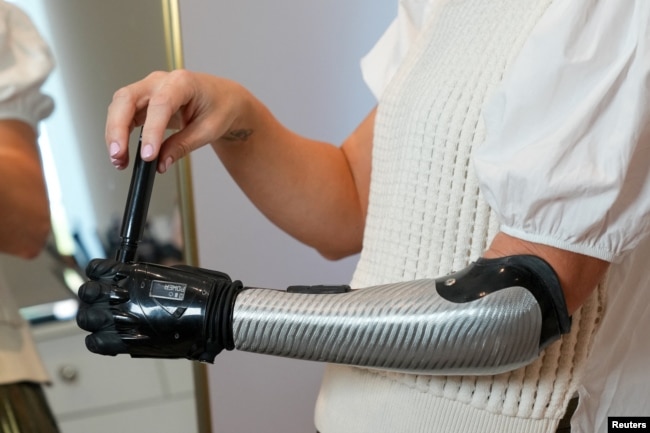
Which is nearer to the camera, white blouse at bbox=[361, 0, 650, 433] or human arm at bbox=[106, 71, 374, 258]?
white blouse at bbox=[361, 0, 650, 433]

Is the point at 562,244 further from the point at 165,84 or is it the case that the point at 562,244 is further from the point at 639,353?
the point at 165,84

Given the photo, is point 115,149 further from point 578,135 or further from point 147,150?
point 578,135

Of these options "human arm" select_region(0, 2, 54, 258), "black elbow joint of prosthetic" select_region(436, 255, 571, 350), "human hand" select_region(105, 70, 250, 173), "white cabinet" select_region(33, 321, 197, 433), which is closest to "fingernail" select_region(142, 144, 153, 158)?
"human hand" select_region(105, 70, 250, 173)

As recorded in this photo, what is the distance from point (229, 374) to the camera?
124cm

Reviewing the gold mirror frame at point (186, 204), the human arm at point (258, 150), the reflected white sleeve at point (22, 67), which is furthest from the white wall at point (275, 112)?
the human arm at point (258, 150)

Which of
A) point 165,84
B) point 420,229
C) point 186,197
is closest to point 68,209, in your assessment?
point 186,197

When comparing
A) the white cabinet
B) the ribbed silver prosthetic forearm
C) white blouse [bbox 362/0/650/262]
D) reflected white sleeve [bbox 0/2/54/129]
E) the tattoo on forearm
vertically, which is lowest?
the white cabinet

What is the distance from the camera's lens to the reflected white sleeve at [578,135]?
0.42 metres

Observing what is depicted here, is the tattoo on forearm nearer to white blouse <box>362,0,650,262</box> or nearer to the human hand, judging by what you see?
the human hand

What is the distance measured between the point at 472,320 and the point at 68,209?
2.03 ft

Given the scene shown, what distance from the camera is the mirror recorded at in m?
0.86

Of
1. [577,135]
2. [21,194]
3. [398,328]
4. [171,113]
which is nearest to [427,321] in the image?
[398,328]

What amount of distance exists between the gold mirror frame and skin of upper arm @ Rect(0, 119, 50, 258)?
7.7 inches

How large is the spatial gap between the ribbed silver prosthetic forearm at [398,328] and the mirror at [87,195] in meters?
0.50
